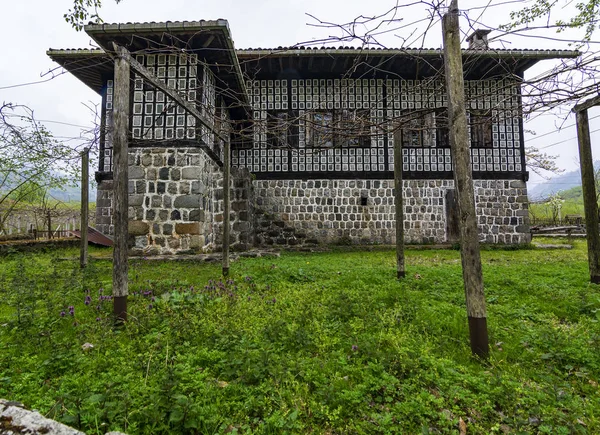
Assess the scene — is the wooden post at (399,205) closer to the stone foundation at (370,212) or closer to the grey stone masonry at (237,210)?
the grey stone masonry at (237,210)

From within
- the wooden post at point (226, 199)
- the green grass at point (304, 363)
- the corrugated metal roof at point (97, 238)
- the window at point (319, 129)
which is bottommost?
the green grass at point (304, 363)

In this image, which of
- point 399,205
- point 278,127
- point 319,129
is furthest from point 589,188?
point 319,129

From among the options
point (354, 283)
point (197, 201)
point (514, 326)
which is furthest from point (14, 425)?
point (197, 201)

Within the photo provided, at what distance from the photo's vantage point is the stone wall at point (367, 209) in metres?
12.6

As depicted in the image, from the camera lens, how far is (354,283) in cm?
510

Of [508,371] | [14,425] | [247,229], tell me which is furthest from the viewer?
[247,229]

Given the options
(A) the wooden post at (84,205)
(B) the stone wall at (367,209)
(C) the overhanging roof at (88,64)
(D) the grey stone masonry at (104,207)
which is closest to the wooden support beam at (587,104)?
(B) the stone wall at (367,209)

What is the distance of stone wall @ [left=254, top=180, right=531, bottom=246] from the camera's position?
12.6 m

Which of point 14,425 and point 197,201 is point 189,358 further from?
point 197,201

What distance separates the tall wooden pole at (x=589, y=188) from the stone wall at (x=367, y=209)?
24.7ft

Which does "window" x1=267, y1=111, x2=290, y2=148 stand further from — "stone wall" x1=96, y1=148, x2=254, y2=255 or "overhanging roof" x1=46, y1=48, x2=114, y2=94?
"overhanging roof" x1=46, y1=48, x2=114, y2=94

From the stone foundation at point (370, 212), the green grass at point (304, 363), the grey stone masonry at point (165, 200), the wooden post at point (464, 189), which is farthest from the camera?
the stone foundation at point (370, 212)

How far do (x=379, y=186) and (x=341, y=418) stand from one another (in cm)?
1160

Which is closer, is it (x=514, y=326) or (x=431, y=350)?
(x=431, y=350)
